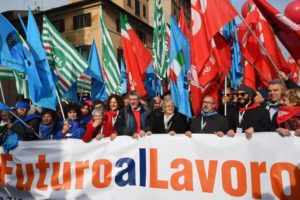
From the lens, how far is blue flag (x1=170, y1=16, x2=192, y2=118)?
5.95 m

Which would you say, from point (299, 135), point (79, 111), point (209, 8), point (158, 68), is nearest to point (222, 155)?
point (299, 135)

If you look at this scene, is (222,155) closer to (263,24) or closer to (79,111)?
(79,111)

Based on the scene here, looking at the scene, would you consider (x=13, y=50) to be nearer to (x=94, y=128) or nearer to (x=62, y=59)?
(x=62, y=59)

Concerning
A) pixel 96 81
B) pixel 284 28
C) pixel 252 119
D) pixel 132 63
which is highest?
pixel 284 28

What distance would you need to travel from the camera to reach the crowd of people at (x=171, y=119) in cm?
437

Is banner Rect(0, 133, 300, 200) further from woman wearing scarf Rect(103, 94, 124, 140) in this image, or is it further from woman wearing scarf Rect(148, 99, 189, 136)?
woman wearing scarf Rect(103, 94, 124, 140)

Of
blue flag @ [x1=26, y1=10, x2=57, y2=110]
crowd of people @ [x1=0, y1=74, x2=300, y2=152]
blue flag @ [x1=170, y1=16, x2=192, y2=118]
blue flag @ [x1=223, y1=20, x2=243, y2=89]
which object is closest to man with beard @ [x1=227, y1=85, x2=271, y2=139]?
crowd of people @ [x1=0, y1=74, x2=300, y2=152]

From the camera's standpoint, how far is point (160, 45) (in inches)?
388

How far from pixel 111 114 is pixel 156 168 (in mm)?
1495

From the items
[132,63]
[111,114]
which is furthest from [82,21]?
[111,114]

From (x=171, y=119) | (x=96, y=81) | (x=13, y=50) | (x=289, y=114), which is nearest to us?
(x=289, y=114)

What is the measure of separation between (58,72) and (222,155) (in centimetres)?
416

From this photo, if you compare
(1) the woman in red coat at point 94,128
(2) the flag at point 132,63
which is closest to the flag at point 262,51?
(2) the flag at point 132,63

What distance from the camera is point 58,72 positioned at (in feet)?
24.6
